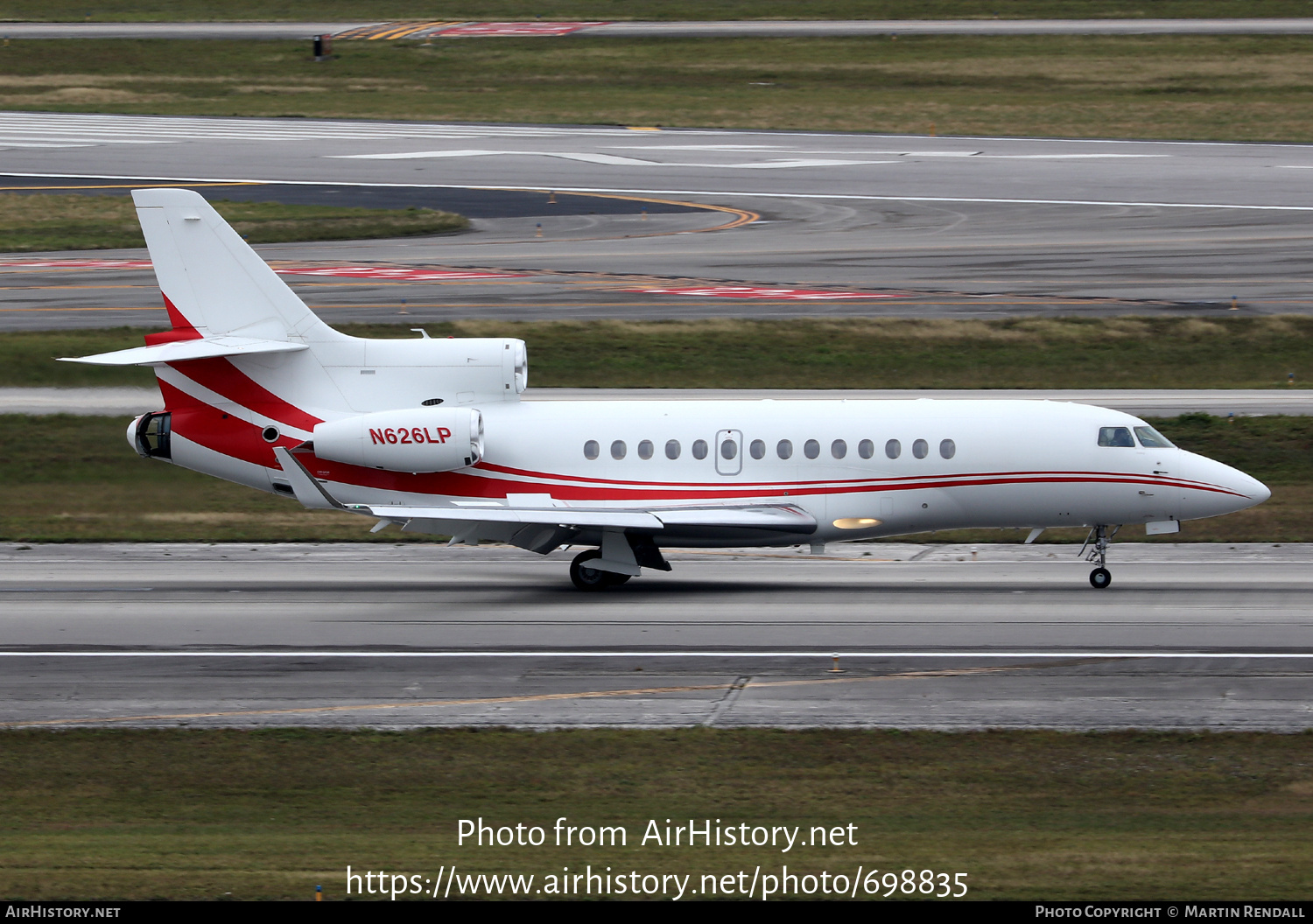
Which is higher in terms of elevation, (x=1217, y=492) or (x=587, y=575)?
(x=1217, y=492)

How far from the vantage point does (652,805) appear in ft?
61.4

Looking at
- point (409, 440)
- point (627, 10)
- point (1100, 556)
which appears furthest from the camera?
point (627, 10)

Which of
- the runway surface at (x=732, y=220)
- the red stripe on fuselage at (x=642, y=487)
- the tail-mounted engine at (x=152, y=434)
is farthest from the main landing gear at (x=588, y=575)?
the runway surface at (x=732, y=220)

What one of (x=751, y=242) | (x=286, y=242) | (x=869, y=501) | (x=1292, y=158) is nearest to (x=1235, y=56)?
(x=1292, y=158)

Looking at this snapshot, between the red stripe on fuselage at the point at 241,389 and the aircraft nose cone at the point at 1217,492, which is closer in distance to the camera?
the aircraft nose cone at the point at 1217,492

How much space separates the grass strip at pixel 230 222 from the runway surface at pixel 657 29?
4635cm

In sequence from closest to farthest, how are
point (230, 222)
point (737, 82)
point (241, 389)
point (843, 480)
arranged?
point (843, 480)
point (241, 389)
point (230, 222)
point (737, 82)

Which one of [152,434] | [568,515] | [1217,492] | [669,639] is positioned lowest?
[669,639]

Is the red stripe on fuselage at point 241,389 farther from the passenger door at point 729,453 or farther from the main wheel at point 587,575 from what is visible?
the passenger door at point 729,453

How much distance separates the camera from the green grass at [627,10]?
11206 centimetres

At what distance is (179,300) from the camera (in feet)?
102

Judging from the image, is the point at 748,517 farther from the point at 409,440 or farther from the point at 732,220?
the point at 732,220

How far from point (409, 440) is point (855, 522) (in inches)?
335

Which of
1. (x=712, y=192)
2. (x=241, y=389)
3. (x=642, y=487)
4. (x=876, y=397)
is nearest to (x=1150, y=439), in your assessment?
(x=642, y=487)
